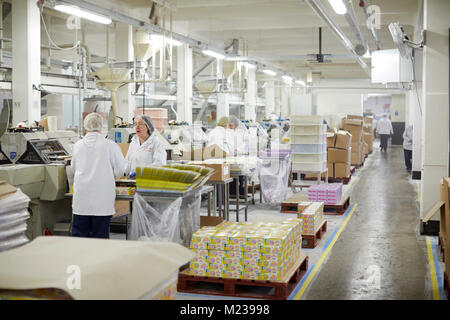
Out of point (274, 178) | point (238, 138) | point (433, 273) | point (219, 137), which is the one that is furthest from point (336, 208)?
point (433, 273)

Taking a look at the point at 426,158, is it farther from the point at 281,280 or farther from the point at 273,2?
the point at 273,2

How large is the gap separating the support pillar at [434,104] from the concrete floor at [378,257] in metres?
0.76

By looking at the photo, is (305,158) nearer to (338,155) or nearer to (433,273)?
(338,155)

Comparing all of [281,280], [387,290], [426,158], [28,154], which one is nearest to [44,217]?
[28,154]

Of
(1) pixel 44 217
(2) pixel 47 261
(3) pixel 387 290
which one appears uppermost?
(2) pixel 47 261

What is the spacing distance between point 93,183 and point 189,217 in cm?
94

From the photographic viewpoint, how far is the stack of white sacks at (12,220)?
3.06 metres

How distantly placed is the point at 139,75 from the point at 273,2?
3.39 metres

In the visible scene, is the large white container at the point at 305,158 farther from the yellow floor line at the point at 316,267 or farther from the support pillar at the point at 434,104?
the support pillar at the point at 434,104

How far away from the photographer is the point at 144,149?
567cm

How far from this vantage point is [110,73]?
10.1m

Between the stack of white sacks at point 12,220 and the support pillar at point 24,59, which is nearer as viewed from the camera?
the stack of white sacks at point 12,220

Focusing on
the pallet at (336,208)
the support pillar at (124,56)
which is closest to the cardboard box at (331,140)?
the pallet at (336,208)
